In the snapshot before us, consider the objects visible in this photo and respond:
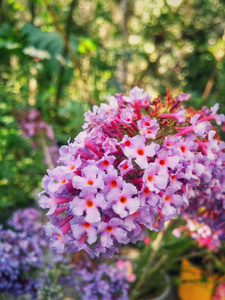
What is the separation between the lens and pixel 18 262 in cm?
92

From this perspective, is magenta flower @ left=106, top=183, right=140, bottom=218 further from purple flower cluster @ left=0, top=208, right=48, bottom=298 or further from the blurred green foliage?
the blurred green foliage

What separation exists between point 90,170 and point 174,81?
2635 millimetres

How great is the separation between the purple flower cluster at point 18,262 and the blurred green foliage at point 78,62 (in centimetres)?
34

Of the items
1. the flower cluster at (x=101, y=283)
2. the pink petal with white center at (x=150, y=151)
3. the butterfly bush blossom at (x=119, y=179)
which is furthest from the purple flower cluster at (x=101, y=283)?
the pink petal with white center at (x=150, y=151)

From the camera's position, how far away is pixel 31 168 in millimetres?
1572

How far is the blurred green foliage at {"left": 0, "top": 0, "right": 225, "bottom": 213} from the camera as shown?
4.52 ft

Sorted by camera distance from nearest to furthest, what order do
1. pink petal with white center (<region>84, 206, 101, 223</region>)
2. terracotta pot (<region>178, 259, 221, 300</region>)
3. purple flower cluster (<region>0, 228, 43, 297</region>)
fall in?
pink petal with white center (<region>84, 206, 101, 223</region>), purple flower cluster (<region>0, 228, 43, 297</region>), terracotta pot (<region>178, 259, 221, 300</region>)

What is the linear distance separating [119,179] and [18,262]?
614mm

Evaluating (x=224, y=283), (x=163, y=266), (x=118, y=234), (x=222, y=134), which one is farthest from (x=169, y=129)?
(x=224, y=283)

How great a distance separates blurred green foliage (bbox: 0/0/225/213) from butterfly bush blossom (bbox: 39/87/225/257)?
757 mm

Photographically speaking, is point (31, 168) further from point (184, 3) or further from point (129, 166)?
point (184, 3)

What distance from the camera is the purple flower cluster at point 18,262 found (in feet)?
2.93

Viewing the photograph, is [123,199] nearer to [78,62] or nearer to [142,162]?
[142,162]

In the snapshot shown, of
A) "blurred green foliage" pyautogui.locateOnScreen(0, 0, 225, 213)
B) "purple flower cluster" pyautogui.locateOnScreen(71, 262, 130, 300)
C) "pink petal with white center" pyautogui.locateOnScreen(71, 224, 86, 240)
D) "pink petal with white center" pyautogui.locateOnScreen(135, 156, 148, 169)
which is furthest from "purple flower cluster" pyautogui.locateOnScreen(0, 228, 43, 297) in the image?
"pink petal with white center" pyautogui.locateOnScreen(135, 156, 148, 169)
